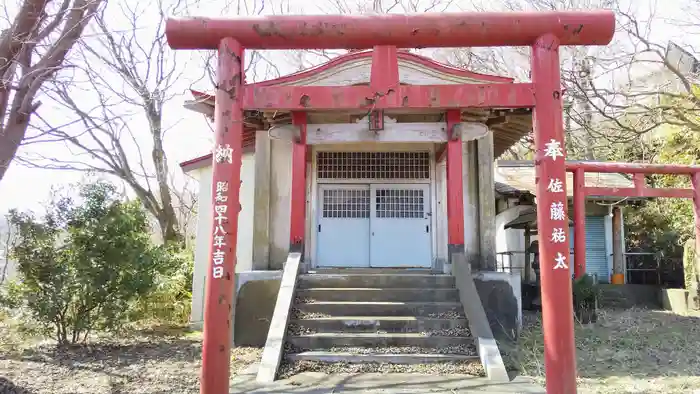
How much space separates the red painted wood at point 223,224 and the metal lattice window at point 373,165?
19.1ft

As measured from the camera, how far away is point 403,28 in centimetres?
507

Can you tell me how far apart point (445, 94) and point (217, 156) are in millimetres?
2372

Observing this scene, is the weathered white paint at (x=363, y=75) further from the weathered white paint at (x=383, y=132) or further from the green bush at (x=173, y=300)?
the green bush at (x=173, y=300)

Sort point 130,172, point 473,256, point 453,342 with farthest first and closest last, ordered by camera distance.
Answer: point 130,172
point 473,256
point 453,342

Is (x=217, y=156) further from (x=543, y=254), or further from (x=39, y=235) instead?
(x=39, y=235)

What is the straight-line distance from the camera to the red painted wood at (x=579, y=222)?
11352mm

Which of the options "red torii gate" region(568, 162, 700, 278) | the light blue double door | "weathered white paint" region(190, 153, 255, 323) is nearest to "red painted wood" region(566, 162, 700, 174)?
"red torii gate" region(568, 162, 700, 278)

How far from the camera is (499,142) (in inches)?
488

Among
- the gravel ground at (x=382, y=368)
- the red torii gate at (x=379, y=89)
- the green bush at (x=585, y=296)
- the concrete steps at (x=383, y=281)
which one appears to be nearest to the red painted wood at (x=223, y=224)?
the red torii gate at (x=379, y=89)

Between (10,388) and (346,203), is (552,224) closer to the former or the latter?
(10,388)

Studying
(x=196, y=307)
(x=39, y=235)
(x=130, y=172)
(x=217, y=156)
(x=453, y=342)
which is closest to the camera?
(x=217, y=156)

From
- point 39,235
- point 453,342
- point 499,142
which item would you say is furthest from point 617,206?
point 39,235

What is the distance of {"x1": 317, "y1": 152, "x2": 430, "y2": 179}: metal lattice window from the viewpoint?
10.9 m

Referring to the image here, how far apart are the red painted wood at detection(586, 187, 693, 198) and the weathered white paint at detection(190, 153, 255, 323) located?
311 inches
